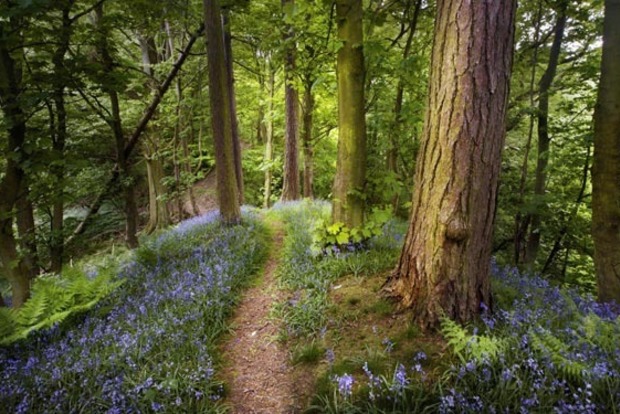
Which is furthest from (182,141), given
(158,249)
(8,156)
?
(8,156)

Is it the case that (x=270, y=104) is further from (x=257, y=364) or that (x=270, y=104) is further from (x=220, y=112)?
(x=257, y=364)

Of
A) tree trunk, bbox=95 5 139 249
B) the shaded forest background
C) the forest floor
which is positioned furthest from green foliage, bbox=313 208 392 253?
tree trunk, bbox=95 5 139 249

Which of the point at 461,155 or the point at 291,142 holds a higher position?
the point at 291,142

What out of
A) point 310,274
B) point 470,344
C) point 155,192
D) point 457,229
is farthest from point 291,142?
point 470,344

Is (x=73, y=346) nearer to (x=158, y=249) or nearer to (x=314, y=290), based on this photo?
(x=314, y=290)

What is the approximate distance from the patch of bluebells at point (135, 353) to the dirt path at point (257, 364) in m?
0.23

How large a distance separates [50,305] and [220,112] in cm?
523

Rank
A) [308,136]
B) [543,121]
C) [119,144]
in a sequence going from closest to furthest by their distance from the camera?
[119,144]
[543,121]
[308,136]

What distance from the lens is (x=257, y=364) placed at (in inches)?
143

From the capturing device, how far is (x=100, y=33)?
5488mm

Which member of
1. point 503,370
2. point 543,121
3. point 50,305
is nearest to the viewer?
point 503,370

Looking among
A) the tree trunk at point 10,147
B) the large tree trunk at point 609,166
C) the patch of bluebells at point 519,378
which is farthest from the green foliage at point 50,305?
the large tree trunk at point 609,166

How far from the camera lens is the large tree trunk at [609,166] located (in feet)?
13.5

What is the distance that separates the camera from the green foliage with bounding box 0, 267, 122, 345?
335 centimetres
